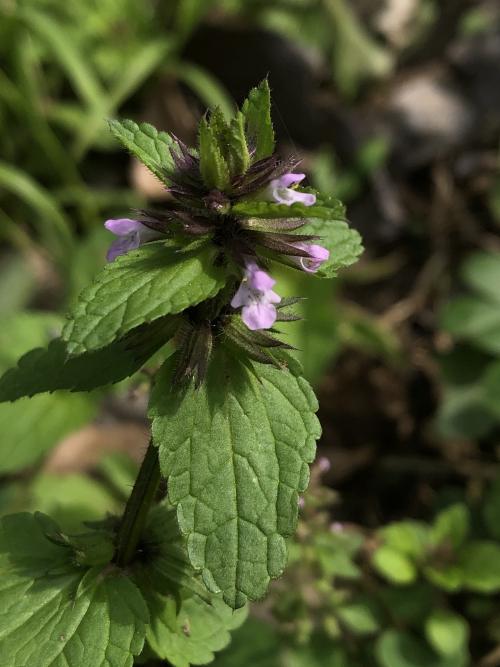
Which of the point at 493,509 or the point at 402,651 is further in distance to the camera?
the point at 493,509

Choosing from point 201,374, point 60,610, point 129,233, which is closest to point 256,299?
point 201,374

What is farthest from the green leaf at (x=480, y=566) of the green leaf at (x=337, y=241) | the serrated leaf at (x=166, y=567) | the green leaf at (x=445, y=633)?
the green leaf at (x=337, y=241)

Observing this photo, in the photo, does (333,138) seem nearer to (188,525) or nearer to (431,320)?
(431,320)

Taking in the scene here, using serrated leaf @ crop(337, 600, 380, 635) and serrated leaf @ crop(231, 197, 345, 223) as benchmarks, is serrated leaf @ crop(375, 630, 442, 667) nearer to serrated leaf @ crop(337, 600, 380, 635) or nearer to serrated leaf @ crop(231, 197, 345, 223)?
serrated leaf @ crop(337, 600, 380, 635)

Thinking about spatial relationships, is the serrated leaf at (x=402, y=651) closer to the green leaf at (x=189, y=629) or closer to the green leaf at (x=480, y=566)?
the green leaf at (x=480, y=566)

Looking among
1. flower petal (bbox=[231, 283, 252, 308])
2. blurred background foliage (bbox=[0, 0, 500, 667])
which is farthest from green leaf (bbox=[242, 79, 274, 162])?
blurred background foliage (bbox=[0, 0, 500, 667])

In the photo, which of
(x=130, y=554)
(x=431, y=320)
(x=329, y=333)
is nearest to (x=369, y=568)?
(x=329, y=333)

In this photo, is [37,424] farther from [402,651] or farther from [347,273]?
[347,273]
